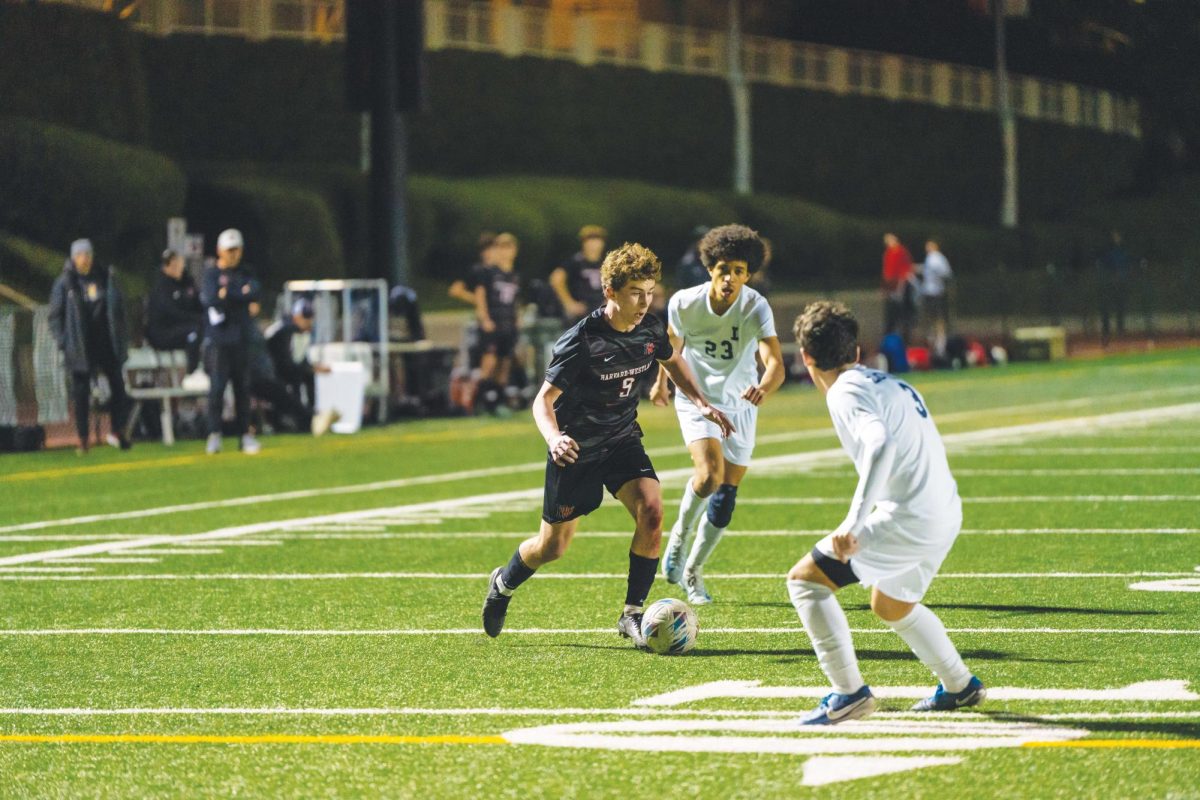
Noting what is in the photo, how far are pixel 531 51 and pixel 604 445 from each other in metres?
40.6

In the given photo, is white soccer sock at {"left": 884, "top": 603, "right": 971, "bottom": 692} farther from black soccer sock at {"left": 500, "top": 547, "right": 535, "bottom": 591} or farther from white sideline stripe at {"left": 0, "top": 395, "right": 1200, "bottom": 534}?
white sideline stripe at {"left": 0, "top": 395, "right": 1200, "bottom": 534}

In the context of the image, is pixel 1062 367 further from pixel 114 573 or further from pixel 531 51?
pixel 114 573

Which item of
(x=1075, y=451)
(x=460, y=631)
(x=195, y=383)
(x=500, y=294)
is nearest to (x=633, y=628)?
(x=460, y=631)

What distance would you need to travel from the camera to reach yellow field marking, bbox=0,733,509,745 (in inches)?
283

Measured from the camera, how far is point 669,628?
8812mm

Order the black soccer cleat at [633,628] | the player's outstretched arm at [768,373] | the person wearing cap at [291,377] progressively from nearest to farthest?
the black soccer cleat at [633,628]
the player's outstretched arm at [768,373]
the person wearing cap at [291,377]

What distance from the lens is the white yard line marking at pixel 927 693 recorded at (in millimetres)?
7703

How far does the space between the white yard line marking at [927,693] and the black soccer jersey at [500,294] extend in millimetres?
15742

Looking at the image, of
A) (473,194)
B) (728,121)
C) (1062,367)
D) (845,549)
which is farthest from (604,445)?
(728,121)

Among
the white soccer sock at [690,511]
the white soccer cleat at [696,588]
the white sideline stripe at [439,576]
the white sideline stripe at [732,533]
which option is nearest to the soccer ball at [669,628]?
the white soccer cleat at [696,588]

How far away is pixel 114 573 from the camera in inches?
472

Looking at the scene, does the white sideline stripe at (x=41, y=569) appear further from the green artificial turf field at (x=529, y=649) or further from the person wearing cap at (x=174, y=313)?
the person wearing cap at (x=174, y=313)

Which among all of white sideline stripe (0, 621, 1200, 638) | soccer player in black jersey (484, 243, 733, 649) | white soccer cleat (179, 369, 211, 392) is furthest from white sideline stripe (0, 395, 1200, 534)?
soccer player in black jersey (484, 243, 733, 649)

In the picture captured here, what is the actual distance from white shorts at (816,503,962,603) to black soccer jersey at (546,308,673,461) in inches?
80.0
